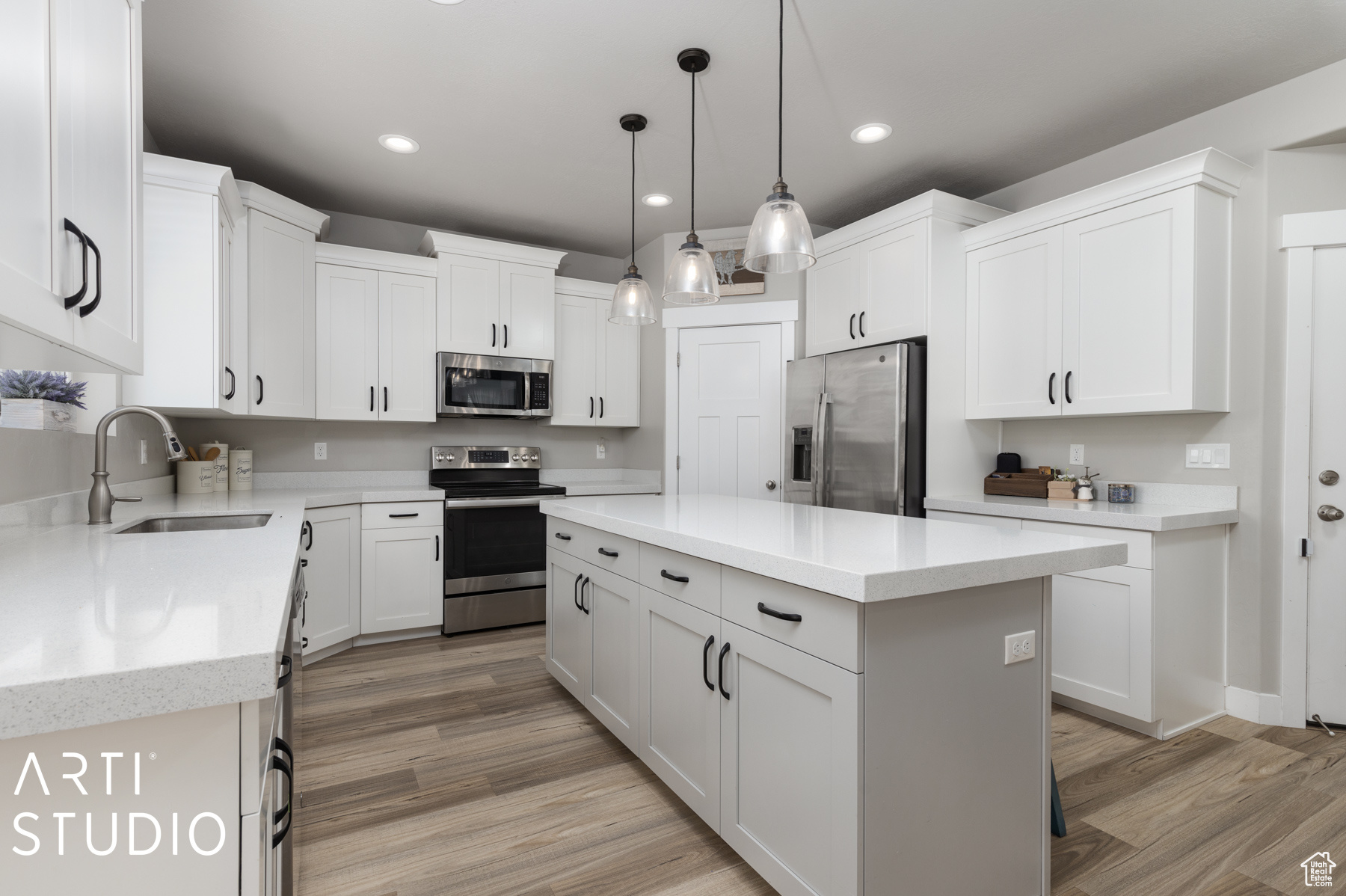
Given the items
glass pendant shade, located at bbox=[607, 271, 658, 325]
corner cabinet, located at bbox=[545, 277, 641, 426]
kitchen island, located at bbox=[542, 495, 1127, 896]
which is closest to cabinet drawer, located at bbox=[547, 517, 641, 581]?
kitchen island, located at bbox=[542, 495, 1127, 896]

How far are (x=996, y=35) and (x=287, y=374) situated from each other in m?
3.60

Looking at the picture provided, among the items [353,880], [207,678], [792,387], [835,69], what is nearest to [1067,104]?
[835,69]

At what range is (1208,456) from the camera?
282 centimetres

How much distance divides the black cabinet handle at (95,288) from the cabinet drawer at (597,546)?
1522 millimetres

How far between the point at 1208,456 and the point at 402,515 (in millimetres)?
3985

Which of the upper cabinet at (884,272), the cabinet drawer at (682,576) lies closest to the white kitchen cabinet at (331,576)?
the cabinet drawer at (682,576)

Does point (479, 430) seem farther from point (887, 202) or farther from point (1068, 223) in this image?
point (1068, 223)

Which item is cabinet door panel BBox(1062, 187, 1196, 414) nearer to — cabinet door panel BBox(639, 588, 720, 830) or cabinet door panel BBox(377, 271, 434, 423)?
cabinet door panel BBox(639, 588, 720, 830)

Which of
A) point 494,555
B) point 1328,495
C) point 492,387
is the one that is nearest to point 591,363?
point 492,387

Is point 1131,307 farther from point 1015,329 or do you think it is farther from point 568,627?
point 568,627

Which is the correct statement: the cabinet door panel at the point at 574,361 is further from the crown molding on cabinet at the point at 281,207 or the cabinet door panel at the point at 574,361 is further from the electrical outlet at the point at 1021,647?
the electrical outlet at the point at 1021,647

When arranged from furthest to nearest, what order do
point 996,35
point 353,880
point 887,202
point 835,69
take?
point 887,202 → point 835,69 → point 996,35 → point 353,880

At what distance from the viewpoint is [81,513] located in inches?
82.7

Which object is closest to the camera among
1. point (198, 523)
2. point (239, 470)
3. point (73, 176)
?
point (73, 176)
